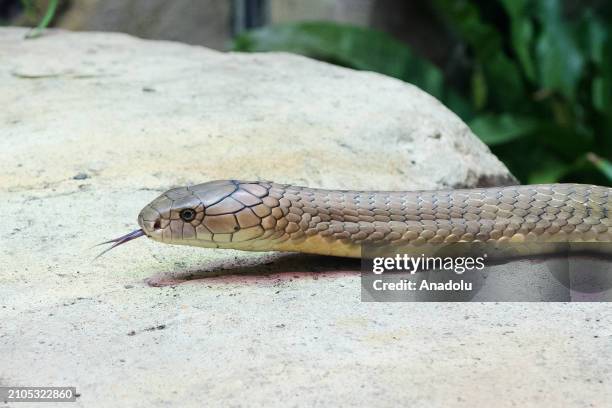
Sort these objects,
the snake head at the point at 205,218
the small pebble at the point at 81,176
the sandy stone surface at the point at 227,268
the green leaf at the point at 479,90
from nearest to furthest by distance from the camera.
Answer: the sandy stone surface at the point at 227,268, the snake head at the point at 205,218, the small pebble at the point at 81,176, the green leaf at the point at 479,90

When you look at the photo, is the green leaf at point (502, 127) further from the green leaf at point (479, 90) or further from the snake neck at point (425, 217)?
the snake neck at point (425, 217)

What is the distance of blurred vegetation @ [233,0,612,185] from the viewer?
20.1ft

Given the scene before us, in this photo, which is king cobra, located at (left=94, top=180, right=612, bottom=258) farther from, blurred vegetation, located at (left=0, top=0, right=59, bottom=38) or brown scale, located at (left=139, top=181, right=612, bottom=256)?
blurred vegetation, located at (left=0, top=0, right=59, bottom=38)

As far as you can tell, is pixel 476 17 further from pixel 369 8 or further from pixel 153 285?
pixel 153 285

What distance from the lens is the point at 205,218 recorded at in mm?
2633

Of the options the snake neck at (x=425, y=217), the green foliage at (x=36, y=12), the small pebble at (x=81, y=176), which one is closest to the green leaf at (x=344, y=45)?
the green foliage at (x=36, y=12)

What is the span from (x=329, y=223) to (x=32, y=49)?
8.93 ft

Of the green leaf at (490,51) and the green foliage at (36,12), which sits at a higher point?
the green foliage at (36,12)

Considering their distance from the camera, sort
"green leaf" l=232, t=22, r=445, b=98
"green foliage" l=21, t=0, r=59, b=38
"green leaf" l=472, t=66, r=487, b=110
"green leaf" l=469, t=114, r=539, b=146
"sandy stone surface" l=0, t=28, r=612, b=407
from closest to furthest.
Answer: "sandy stone surface" l=0, t=28, r=612, b=407 → "green foliage" l=21, t=0, r=59, b=38 → "green leaf" l=469, t=114, r=539, b=146 → "green leaf" l=232, t=22, r=445, b=98 → "green leaf" l=472, t=66, r=487, b=110

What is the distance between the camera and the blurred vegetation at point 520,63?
612 centimetres

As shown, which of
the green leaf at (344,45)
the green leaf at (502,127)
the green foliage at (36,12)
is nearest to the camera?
the green foliage at (36,12)

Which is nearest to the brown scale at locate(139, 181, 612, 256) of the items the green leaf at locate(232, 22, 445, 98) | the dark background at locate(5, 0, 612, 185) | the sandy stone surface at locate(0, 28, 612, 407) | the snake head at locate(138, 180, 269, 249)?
the snake head at locate(138, 180, 269, 249)

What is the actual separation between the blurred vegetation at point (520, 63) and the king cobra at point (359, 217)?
3185mm

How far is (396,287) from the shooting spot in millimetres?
2615
